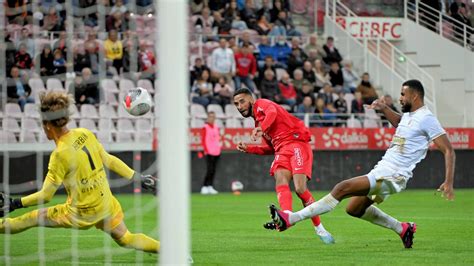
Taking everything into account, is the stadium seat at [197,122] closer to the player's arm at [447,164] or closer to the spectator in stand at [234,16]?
the spectator in stand at [234,16]

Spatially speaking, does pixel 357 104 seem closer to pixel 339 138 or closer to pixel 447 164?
pixel 339 138

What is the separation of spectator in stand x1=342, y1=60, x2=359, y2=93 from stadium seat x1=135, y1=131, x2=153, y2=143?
6424 millimetres

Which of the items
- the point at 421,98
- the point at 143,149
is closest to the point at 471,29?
the point at 143,149

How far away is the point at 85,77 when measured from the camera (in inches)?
666

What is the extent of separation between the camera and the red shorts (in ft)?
38.3

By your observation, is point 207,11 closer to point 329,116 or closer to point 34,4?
point 329,116

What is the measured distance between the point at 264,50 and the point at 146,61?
23.2 feet

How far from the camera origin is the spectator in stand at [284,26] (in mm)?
26922

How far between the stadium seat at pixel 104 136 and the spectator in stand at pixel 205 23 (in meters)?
Result: 5.40

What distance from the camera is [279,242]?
1133cm

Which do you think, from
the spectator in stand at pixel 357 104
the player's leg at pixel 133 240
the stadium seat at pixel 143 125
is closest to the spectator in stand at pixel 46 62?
the stadium seat at pixel 143 125

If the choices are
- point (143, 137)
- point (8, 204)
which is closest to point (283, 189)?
point (8, 204)

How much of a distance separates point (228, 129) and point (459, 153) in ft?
19.9

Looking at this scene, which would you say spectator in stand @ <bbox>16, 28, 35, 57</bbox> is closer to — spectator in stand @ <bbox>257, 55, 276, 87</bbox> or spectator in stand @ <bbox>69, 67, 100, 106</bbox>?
spectator in stand @ <bbox>69, 67, 100, 106</bbox>
